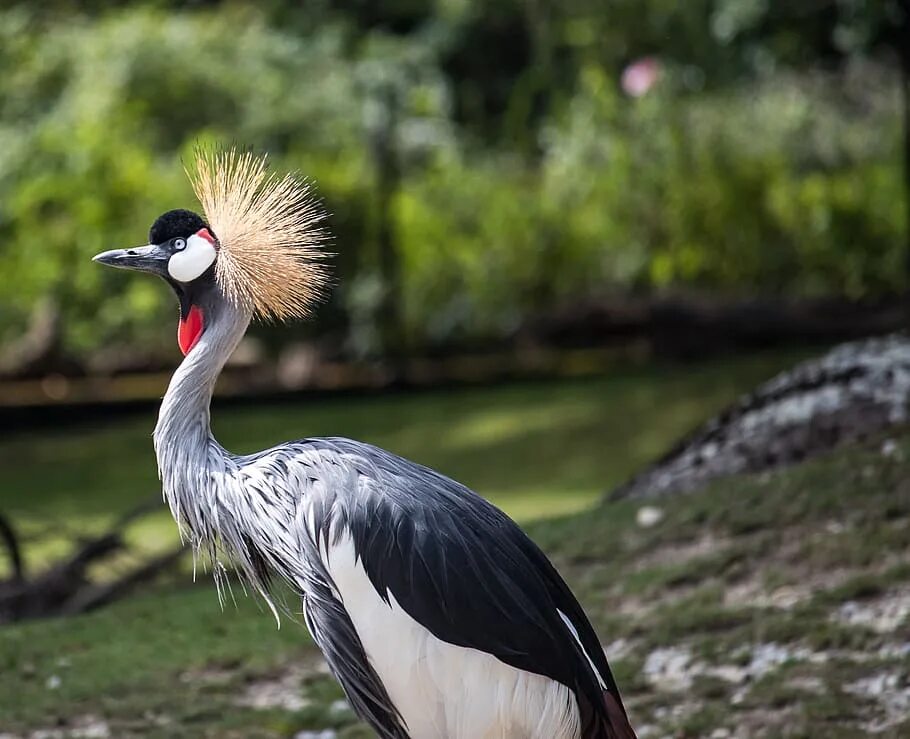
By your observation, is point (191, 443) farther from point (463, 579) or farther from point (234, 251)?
point (463, 579)

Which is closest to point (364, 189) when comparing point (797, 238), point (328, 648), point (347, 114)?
point (347, 114)

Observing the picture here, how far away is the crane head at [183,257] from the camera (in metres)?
2.90

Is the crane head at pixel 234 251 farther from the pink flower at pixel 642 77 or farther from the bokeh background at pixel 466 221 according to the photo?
the pink flower at pixel 642 77

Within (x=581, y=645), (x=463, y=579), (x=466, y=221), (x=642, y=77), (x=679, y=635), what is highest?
(x=642, y=77)

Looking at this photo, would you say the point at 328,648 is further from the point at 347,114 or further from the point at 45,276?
the point at 347,114

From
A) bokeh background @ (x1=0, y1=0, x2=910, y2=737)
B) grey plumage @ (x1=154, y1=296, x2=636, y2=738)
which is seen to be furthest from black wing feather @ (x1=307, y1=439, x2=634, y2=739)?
bokeh background @ (x1=0, y1=0, x2=910, y2=737)

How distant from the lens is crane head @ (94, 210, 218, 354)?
2.90 meters

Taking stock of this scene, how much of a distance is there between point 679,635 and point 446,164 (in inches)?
287

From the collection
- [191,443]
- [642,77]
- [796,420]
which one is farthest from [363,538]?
[642,77]

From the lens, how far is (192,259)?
9.52 feet

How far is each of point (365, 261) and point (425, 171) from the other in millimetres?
1420

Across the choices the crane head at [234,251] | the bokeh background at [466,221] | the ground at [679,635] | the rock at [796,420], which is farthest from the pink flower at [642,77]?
the crane head at [234,251]

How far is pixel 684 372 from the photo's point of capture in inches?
372

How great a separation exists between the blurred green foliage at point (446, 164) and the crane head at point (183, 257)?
219 inches
